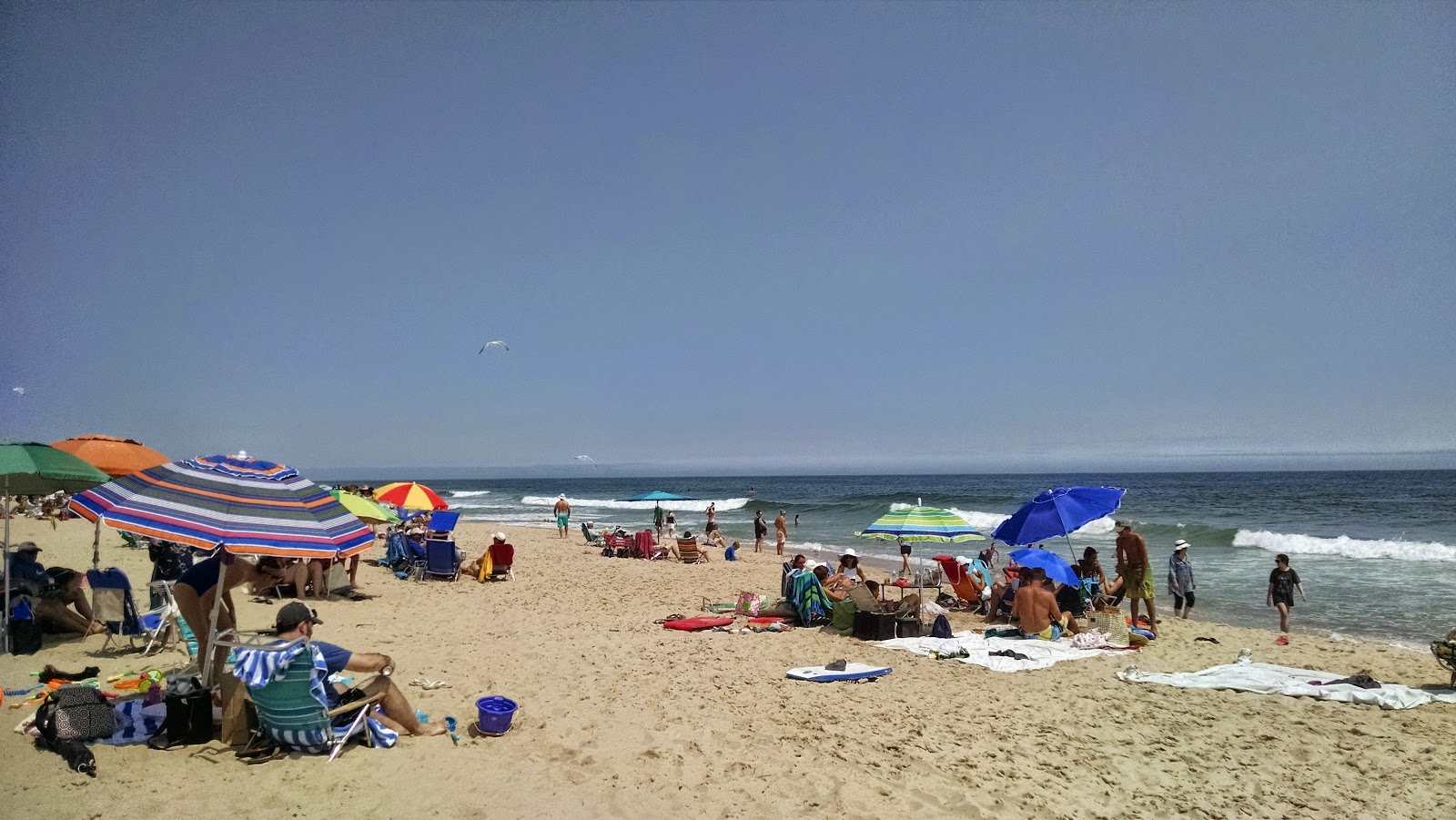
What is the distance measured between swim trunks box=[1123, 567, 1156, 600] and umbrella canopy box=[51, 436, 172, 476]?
10817 mm

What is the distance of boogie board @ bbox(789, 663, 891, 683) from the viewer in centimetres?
710

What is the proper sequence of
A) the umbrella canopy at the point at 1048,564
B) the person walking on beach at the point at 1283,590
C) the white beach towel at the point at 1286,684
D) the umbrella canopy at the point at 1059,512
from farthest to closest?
the person walking on beach at the point at 1283,590 < the umbrella canopy at the point at 1048,564 < the umbrella canopy at the point at 1059,512 < the white beach towel at the point at 1286,684

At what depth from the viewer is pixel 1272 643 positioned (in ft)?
30.3

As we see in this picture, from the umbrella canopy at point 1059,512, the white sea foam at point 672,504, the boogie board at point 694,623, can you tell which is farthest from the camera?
the white sea foam at point 672,504

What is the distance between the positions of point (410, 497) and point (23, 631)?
21.5 feet

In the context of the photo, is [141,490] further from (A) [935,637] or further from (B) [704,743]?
(A) [935,637]

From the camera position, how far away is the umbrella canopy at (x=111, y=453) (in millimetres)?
6945

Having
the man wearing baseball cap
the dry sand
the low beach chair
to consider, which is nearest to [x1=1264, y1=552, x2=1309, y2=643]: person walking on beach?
the dry sand

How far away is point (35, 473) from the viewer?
19.2 feet

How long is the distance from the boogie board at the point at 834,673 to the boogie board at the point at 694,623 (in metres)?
2.25

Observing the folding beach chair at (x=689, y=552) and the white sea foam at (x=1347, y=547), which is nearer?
the folding beach chair at (x=689, y=552)

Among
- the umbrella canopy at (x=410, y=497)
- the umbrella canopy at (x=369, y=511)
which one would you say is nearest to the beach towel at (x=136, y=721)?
the umbrella canopy at (x=369, y=511)

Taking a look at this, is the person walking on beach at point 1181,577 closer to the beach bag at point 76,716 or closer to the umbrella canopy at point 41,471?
the beach bag at point 76,716

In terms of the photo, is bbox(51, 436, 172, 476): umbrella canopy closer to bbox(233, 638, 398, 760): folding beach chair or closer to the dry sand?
the dry sand
